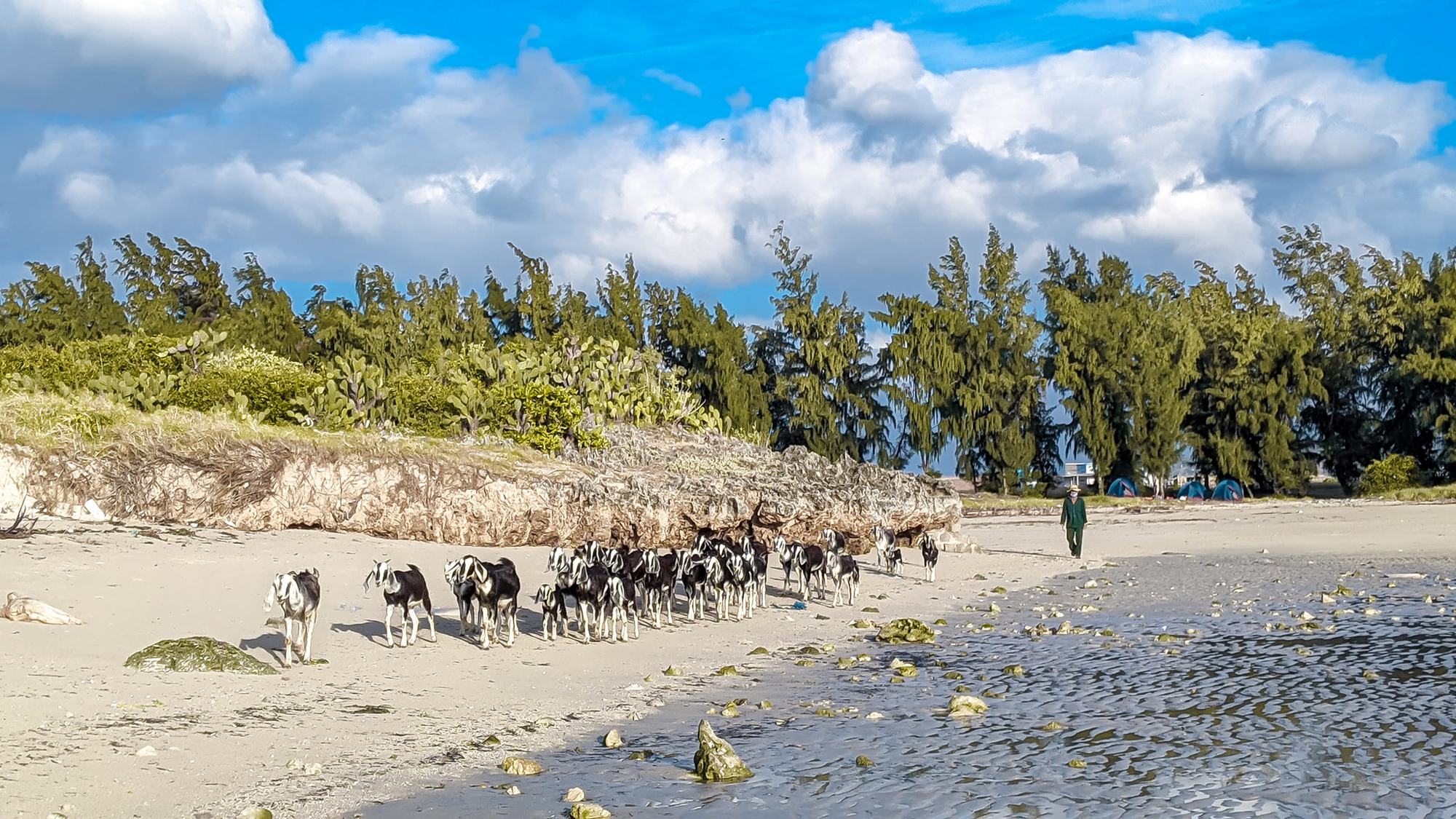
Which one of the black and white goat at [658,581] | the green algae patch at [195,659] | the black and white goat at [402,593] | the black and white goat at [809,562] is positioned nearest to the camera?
the green algae patch at [195,659]

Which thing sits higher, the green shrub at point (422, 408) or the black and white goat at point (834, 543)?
the green shrub at point (422, 408)

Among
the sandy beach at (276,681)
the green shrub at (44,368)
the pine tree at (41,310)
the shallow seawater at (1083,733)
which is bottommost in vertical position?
the shallow seawater at (1083,733)

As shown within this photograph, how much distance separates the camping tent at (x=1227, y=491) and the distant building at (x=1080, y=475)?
5128 millimetres

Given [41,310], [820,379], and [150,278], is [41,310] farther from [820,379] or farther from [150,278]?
[820,379]

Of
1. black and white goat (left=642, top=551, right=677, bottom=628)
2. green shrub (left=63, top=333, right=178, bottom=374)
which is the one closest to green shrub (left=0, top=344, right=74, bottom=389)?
green shrub (left=63, top=333, right=178, bottom=374)

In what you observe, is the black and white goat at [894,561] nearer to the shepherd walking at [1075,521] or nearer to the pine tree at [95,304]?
the shepherd walking at [1075,521]

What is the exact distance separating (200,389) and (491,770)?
63.4 ft

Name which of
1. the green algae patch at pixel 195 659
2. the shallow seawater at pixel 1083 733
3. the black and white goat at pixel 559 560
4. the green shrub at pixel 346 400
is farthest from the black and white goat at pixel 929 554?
the green algae patch at pixel 195 659

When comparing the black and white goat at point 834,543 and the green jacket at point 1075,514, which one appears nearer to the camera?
the black and white goat at point 834,543

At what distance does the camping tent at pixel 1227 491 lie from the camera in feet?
169

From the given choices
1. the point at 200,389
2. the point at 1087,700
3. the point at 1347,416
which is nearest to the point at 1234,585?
the point at 1087,700

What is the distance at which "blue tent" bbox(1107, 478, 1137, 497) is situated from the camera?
51750 millimetres

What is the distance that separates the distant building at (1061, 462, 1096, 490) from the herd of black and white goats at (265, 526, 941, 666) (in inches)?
1528

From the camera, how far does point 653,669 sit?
11992mm
